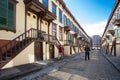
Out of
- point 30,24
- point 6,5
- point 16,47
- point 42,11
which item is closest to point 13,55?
point 16,47

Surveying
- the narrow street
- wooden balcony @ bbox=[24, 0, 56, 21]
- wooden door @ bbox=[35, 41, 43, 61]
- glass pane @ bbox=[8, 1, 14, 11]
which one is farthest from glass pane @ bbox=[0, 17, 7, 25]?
wooden door @ bbox=[35, 41, 43, 61]

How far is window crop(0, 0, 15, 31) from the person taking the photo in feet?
33.3

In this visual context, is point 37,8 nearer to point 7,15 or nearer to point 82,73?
point 7,15

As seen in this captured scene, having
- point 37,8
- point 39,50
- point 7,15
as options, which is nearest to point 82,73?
→ point 7,15

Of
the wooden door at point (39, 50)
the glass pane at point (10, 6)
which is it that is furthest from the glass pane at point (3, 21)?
the wooden door at point (39, 50)

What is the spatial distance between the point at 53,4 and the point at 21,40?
1058 centimetres

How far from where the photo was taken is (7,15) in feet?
34.9

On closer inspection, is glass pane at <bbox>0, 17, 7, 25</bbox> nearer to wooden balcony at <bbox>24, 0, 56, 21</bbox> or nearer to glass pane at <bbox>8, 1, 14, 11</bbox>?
glass pane at <bbox>8, 1, 14, 11</bbox>

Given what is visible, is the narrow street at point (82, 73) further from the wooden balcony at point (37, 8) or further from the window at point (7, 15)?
the wooden balcony at point (37, 8)

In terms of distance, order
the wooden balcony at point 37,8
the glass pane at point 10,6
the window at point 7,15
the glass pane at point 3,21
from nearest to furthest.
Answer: the glass pane at point 3,21 < the window at point 7,15 < the glass pane at point 10,6 < the wooden balcony at point 37,8

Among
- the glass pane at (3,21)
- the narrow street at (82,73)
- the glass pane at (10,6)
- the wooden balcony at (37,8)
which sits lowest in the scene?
the narrow street at (82,73)

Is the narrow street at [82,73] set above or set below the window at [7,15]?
below

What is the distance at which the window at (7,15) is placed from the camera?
10.2 meters

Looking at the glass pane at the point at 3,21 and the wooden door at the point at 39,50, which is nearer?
the glass pane at the point at 3,21
